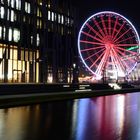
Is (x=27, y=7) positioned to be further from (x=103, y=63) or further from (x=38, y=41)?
(x=103, y=63)

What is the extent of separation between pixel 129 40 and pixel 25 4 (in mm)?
20973

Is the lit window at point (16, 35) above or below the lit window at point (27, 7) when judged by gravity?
below

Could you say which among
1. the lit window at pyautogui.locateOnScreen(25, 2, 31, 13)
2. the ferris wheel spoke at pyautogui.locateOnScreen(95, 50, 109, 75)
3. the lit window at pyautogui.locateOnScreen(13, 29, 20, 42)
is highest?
the lit window at pyautogui.locateOnScreen(25, 2, 31, 13)

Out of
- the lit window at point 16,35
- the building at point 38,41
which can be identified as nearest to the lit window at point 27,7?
the building at point 38,41

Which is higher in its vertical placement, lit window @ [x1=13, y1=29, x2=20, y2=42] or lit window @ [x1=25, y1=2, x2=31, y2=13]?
lit window @ [x1=25, y1=2, x2=31, y2=13]

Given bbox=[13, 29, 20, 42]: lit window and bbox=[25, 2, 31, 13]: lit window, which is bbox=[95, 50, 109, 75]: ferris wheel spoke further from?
bbox=[25, 2, 31, 13]: lit window

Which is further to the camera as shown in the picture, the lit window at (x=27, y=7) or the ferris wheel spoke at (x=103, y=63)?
the lit window at (x=27, y=7)

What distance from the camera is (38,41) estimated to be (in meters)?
73.4

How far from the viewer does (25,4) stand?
70.6m

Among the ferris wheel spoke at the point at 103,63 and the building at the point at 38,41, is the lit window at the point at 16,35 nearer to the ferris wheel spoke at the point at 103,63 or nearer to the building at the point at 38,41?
the building at the point at 38,41

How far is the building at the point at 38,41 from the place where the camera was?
64.6m

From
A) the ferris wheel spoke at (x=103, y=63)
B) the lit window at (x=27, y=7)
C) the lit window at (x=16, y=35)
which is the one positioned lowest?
the ferris wheel spoke at (x=103, y=63)

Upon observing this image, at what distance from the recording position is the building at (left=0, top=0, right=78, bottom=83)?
64.6 m

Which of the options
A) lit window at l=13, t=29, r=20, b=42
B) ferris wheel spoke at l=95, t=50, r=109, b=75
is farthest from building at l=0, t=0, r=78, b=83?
ferris wheel spoke at l=95, t=50, r=109, b=75
